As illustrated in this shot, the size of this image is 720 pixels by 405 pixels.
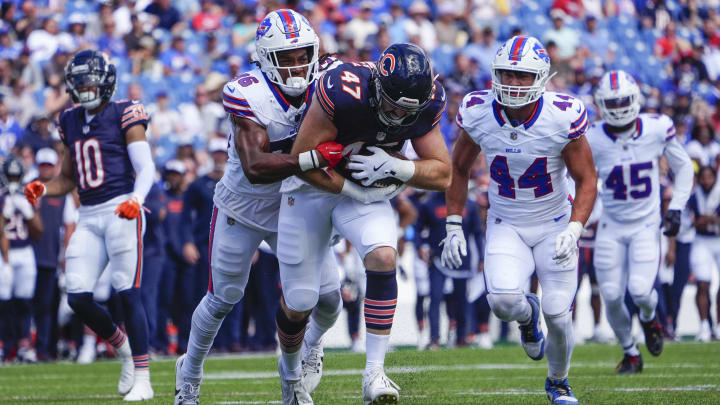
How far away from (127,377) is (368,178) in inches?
103

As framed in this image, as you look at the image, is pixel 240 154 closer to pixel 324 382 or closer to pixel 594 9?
pixel 324 382

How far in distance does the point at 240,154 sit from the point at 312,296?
2.47 feet

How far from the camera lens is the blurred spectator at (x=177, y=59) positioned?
1474 centimetres

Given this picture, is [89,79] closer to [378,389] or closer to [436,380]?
[436,380]

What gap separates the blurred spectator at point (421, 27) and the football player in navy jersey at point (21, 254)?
7767 mm

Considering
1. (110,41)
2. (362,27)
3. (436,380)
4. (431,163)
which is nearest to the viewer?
(431,163)

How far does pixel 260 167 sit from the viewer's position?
195 inches

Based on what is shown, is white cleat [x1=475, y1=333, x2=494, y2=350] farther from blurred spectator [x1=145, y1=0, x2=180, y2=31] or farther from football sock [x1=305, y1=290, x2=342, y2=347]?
blurred spectator [x1=145, y1=0, x2=180, y2=31]

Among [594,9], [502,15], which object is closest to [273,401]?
[502,15]

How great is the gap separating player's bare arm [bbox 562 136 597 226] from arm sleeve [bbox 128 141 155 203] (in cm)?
256

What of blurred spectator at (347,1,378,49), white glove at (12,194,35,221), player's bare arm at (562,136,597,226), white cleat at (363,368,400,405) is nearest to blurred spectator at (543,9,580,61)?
blurred spectator at (347,1,378,49)

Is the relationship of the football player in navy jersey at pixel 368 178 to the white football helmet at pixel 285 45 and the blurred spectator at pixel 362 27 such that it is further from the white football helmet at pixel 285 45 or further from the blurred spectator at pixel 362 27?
the blurred spectator at pixel 362 27

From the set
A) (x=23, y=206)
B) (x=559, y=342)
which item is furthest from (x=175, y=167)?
(x=559, y=342)

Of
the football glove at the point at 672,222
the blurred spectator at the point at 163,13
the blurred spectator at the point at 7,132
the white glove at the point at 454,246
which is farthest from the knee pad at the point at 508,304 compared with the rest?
the blurred spectator at the point at 163,13
